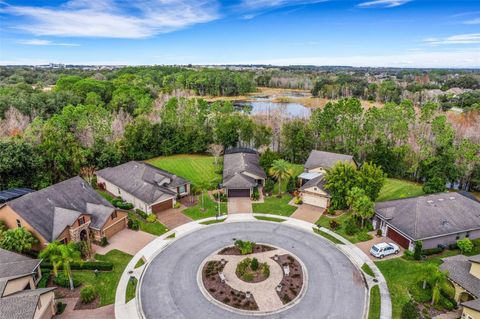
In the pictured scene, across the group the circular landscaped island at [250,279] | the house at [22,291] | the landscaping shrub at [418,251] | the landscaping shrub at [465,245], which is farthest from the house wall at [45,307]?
the landscaping shrub at [465,245]

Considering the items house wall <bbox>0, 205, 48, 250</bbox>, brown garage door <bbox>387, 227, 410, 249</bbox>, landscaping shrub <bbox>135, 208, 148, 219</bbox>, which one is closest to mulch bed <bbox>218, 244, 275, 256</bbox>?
landscaping shrub <bbox>135, 208, 148, 219</bbox>

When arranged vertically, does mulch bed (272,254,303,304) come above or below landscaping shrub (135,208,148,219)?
below

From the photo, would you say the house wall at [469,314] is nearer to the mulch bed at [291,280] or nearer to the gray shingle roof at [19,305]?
the mulch bed at [291,280]

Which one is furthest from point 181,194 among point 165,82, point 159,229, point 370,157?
point 165,82

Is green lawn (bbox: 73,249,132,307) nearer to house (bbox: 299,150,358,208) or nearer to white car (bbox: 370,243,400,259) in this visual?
house (bbox: 299,150,358,208)

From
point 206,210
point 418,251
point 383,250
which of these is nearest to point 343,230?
point 383,250

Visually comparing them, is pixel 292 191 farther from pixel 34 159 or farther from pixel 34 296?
pixel 34 159

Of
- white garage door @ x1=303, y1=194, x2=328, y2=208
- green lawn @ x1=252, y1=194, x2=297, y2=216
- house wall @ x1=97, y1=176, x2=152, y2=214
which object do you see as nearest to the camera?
house wall @ x1=97, y1=176, x2=152, y2=214
